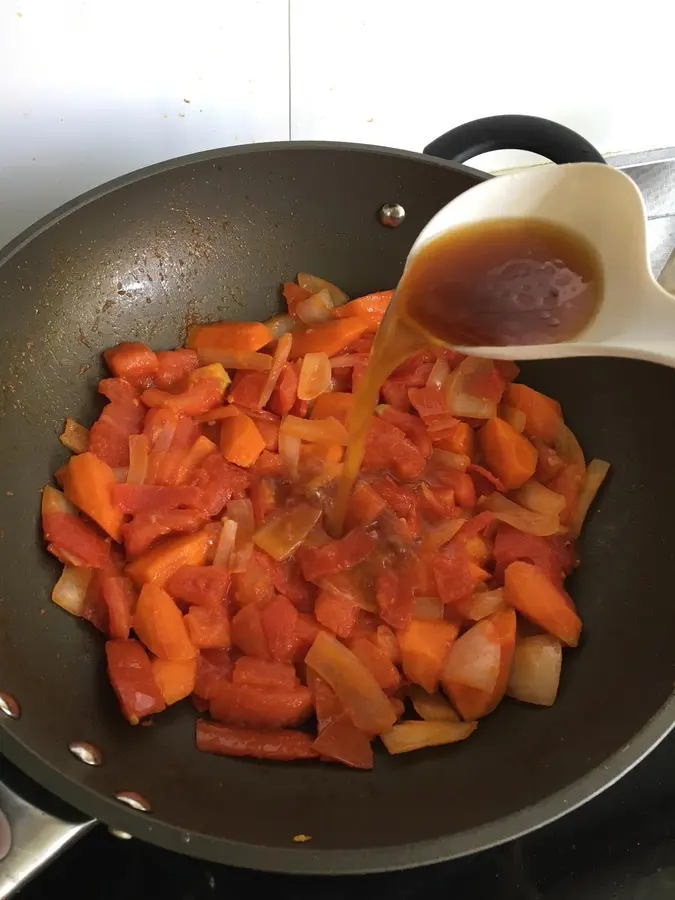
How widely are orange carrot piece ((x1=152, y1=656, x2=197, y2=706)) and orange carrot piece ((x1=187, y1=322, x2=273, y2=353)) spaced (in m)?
0.70

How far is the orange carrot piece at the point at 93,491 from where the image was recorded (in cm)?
144

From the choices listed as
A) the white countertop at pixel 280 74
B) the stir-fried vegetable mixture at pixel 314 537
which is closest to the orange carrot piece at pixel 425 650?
the stir-fried vegetable mixture at pixel 314 537

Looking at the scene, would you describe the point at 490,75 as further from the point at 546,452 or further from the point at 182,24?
the point at 546,452

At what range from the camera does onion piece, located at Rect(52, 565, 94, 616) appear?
1390 mm

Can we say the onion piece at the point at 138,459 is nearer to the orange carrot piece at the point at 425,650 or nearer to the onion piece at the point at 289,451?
the onion piece at the point at 289,451

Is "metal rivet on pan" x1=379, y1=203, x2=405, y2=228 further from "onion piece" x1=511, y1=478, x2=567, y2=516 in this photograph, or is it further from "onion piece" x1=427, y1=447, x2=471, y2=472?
"onion piece" x1=511, y1=478, x2=567, y2=516

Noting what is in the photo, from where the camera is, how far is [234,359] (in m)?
1.71

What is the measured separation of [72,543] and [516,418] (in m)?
0.97

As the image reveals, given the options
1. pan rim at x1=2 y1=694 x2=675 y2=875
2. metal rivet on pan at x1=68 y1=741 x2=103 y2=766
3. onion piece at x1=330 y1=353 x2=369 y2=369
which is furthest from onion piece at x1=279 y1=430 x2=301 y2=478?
pan rim at x1=2 y1=694 x2=675 y2=875

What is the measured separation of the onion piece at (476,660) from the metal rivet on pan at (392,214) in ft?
3.10

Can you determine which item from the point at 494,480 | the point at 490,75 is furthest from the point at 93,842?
the point at 490,75

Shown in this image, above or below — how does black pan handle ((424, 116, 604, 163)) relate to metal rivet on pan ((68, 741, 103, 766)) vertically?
above

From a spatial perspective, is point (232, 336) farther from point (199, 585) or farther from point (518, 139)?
point (518, 139)

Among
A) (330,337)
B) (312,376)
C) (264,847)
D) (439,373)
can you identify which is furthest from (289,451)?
(264,847)
